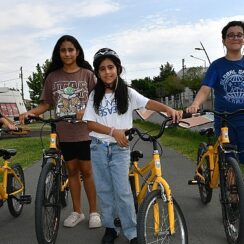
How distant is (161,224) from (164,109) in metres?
1.01

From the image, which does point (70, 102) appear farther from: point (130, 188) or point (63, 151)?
point (130, 188)

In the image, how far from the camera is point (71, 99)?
16.3ft

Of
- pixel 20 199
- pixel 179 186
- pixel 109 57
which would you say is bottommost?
pixel 179 186

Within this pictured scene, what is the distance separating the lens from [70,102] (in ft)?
16.3

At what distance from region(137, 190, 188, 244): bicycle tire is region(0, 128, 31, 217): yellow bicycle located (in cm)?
198

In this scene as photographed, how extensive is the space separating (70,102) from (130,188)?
1.29m

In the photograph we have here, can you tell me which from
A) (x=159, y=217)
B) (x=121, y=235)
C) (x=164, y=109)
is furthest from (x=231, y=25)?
(x=121, y=235)

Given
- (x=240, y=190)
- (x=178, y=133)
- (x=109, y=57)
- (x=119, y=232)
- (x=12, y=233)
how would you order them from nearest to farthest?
(x=240, y=190) → (x=109, y=57) → (x=119, y=232) → (x=12, y=233) → (x=178, y=133)

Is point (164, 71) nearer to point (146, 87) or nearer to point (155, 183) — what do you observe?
point (146, 87)

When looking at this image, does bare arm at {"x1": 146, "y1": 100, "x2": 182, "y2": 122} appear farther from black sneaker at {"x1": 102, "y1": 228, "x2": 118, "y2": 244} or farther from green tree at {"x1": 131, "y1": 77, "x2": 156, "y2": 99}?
green tree at {"x1": 131, "y1": 77, "x2": 156, "y2": 99}

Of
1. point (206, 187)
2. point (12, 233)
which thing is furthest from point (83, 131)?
point (206, 187)

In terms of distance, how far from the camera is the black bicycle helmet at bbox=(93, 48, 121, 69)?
4.18m

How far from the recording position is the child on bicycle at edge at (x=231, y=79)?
15.4 feet

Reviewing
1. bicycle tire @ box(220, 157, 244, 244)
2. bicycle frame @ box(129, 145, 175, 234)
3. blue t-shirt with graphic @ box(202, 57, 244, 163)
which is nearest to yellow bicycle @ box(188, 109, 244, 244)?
bicycle tire @ box(220, 157, 244, 244)
